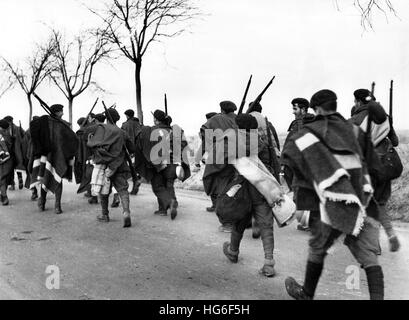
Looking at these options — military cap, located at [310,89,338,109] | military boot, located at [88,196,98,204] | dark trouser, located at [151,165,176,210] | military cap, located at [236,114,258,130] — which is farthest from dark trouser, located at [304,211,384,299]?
military boot, located at [88,196,98,204]

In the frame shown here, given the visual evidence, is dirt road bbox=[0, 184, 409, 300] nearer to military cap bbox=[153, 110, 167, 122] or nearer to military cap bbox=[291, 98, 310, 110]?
military cap bbox=[153, 110, 167, 122]

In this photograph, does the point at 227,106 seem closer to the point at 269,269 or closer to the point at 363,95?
the point at 363,95

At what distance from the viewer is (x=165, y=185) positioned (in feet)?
30.5

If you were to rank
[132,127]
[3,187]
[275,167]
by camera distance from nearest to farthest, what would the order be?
[275,167] → [3,187] → [132,127]

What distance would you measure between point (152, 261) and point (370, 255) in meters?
2.81

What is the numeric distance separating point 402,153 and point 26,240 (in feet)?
25.2

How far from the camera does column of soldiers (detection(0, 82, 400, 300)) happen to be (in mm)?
4160

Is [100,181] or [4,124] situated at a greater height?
[4,124]

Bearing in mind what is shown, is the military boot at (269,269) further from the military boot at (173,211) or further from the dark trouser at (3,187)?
the dark trouser at (3,187)

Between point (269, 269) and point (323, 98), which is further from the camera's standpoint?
point (269, 269)

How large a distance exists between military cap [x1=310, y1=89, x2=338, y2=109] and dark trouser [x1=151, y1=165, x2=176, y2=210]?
5.10m

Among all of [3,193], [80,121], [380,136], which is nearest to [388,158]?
[380,136]
